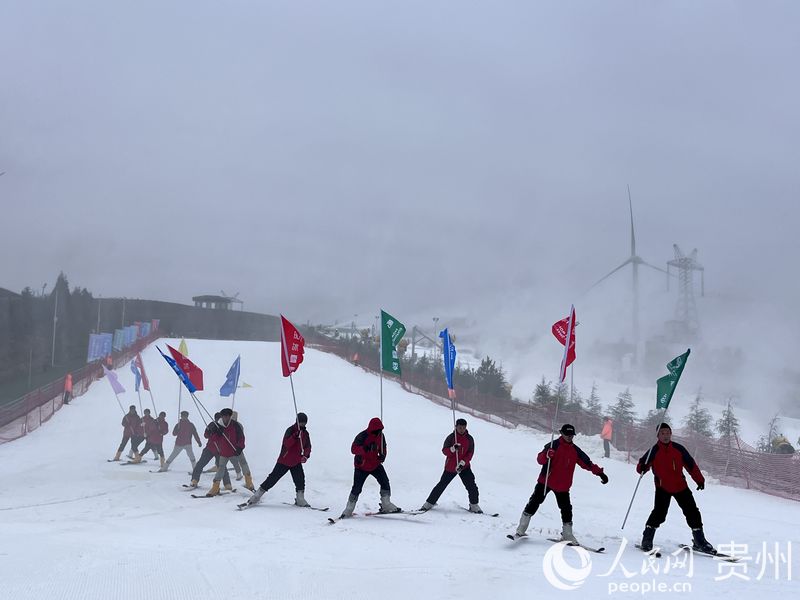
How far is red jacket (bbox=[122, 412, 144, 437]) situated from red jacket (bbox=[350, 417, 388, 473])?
26.3ft

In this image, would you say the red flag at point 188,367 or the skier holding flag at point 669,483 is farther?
the red flag at point 188,367

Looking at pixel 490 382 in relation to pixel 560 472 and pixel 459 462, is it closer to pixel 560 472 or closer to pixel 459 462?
pixel 459 462

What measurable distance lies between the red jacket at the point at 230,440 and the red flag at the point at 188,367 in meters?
1.95

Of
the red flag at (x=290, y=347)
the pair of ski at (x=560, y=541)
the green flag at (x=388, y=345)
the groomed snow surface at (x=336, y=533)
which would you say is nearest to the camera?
the groomed snow surface at (x=336, y=533)

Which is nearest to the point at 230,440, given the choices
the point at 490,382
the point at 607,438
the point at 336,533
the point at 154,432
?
the point at 336,533

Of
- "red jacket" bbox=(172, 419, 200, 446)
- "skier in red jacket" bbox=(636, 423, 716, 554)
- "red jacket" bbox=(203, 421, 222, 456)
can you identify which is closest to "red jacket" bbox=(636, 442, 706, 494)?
"skier in red jacket" bbox=(636, 423, 716, 554)

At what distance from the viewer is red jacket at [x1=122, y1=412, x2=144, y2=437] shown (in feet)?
49.8

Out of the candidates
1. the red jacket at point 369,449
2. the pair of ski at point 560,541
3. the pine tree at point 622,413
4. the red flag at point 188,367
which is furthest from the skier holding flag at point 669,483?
the pine tree at point 622,413

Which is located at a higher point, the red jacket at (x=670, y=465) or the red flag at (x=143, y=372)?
the red flag at (x=143, y=372)

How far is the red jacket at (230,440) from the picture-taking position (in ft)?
35.7

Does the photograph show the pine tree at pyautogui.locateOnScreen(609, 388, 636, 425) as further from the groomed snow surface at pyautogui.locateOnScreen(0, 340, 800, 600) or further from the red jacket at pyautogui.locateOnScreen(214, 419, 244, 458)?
the red jacket at pyautogui.locateOnScreen(214, 419, 244, 458)

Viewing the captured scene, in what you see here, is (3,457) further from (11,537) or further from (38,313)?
(38,313)

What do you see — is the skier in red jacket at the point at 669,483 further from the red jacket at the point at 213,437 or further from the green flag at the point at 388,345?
the red jacket at the point at 213,437

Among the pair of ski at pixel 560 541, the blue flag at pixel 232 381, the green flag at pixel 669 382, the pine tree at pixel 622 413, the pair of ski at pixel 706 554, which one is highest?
the green flag at pixel 669 382
